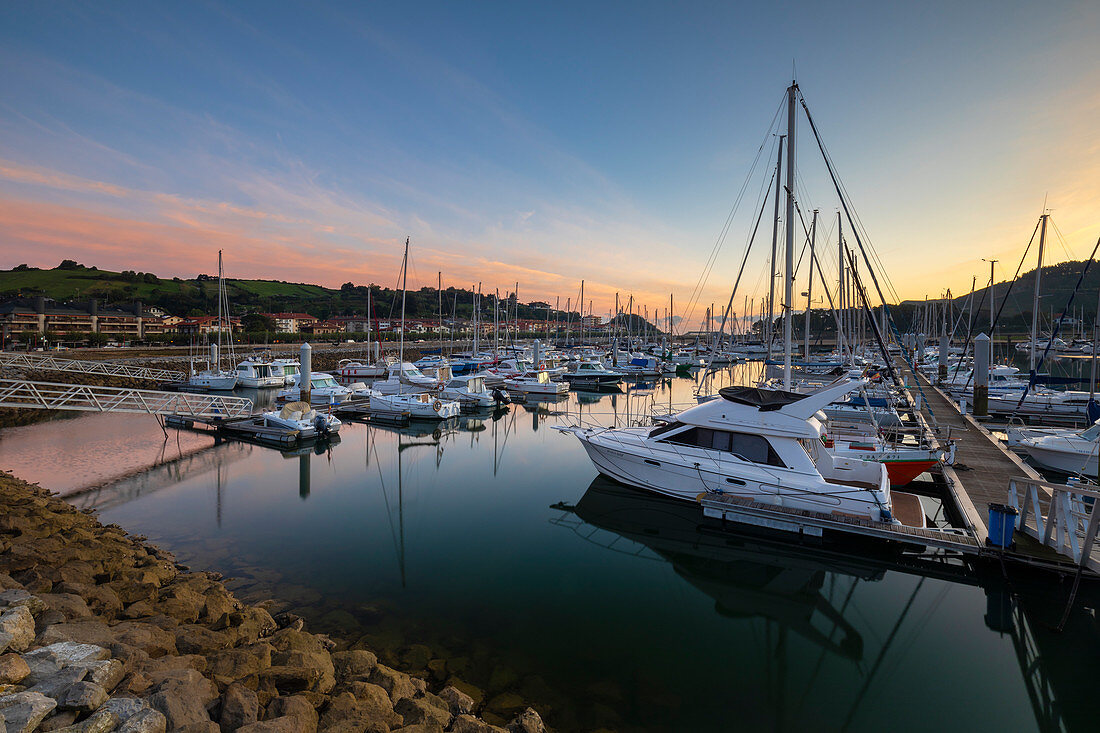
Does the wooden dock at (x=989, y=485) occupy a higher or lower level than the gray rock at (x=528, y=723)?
higher

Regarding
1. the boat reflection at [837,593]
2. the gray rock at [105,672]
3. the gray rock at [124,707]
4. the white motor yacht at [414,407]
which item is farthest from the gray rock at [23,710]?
the white motor yacht at [414,407]

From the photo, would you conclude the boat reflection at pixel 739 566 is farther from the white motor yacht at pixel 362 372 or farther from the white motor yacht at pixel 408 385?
the white motor yacht at pixel 362 372

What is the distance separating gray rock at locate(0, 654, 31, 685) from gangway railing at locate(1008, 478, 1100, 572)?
44.0ft

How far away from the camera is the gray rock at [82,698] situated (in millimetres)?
4133

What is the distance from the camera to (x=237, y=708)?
15.3 ft

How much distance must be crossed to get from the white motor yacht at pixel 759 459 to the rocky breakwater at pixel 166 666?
321 inches

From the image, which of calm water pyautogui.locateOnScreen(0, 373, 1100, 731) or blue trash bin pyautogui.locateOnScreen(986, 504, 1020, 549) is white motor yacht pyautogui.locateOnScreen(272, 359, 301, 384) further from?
blue trash bin pyautogui.locateOnScreen(986, 504, 1020, 549)

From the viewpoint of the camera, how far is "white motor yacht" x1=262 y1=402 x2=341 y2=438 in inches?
832

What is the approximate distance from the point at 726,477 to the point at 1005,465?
30.0 feet

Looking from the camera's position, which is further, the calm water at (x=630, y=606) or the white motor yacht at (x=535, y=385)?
the white motor yacht at (x=535, y=385)

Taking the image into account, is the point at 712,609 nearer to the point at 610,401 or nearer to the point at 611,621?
the point at 611,621

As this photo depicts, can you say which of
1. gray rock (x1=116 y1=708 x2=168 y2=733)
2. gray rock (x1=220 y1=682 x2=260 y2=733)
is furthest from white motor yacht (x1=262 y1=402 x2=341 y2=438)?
gray rock (x1=116 y1=708 x2=168 y2=733)

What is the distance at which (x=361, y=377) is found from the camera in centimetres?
4325

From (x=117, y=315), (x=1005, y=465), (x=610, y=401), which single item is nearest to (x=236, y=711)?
(x=1005, y=465)
